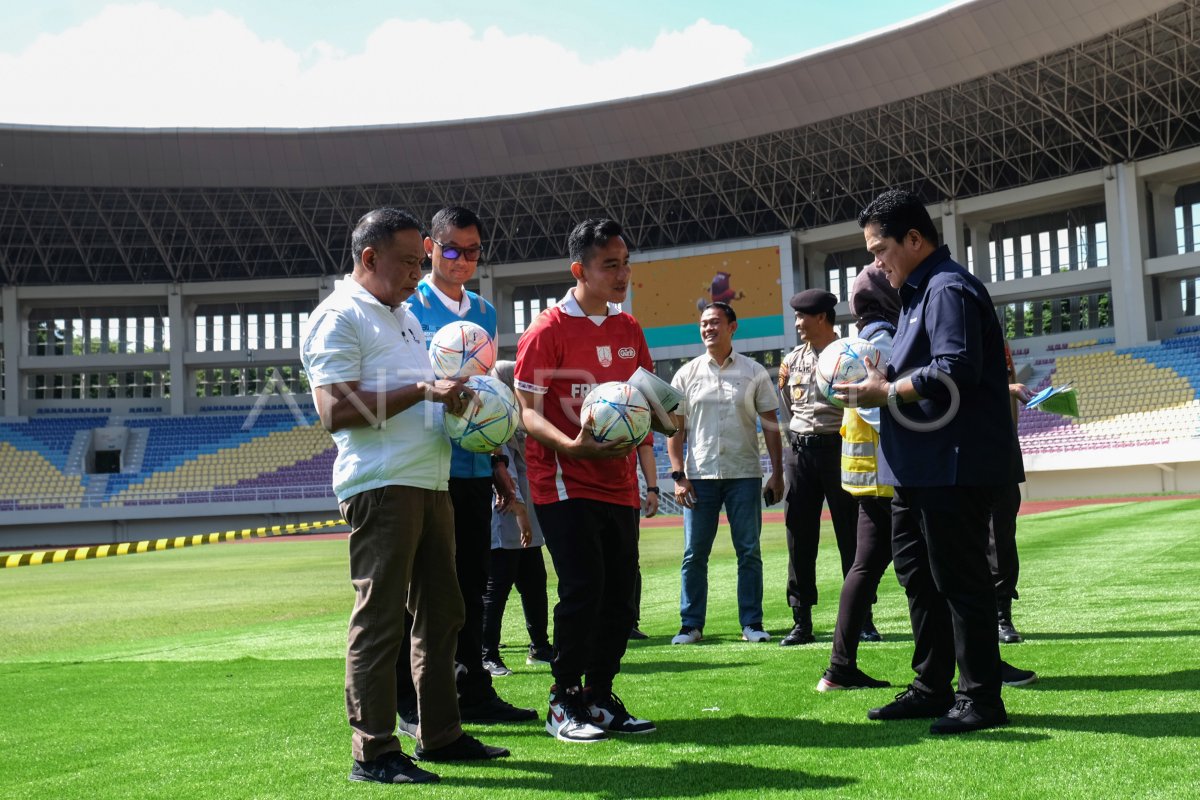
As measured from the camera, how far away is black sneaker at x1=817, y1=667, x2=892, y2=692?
5.14 metres

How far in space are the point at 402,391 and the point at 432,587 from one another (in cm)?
78

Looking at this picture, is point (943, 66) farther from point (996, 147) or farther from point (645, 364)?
point (645, 364)

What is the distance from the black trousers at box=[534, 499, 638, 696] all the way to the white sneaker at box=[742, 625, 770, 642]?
8.32ft

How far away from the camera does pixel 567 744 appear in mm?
4387

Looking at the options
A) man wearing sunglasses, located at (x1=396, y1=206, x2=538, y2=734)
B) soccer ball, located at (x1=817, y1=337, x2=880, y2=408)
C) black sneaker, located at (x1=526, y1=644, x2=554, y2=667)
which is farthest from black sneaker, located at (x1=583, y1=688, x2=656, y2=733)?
black sneaker, located at (x1=526, y1=644, x2=554, y2=667)

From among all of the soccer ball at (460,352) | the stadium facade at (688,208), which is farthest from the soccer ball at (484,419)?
the stadium facade at (688,208)

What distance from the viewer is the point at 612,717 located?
14.9ft

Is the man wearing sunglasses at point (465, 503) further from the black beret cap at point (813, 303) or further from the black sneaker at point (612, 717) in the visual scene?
the black beret cap at point (813, 303)

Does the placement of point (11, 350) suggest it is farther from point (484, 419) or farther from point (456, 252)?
point (484, 419)

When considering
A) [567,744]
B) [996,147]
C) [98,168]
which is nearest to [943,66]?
[996,147]

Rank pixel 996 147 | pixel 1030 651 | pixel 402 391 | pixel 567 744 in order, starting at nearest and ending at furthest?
pixel 402 391, pixel 567 744, pixel 1030 651, pixel 996 147

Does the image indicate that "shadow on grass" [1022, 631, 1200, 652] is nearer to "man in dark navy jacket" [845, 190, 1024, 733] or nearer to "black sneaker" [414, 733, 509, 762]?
"man in dark navy jacket" [845, 190, 1024, 733]

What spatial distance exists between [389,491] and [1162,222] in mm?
38535

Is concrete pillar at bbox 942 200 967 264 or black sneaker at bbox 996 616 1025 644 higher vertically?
concrete pillar at bbox 942 200 967 264
